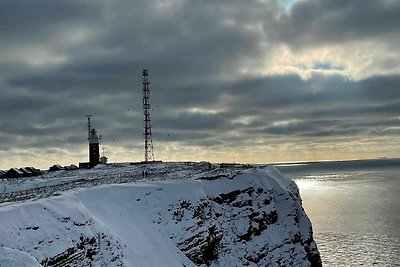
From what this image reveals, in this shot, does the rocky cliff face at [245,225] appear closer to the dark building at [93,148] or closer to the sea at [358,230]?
the sea at [358,230]

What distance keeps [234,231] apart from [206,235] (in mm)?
6556

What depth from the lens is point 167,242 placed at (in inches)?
1451

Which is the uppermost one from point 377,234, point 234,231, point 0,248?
point 0,248

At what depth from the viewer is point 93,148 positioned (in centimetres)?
8456

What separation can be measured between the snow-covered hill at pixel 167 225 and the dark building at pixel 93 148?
36.3 metres

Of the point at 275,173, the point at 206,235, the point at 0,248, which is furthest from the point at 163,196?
the point at 275,173

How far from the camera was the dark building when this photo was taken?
82.8 m

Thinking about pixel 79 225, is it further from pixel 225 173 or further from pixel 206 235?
pixel 225 173

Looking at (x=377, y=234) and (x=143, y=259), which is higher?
(x=143, y=259)

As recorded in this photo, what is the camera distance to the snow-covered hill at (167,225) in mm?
26237

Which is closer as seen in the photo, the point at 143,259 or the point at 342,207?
the point at 143,259

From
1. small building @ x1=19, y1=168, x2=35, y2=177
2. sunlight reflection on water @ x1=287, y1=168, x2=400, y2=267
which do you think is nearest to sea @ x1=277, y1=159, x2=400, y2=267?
sunlight reflection on water @ x1=287, y1=168, x2=400, y2=267

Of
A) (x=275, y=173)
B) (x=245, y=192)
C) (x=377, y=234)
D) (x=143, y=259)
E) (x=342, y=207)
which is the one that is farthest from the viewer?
(x=342, y=207)

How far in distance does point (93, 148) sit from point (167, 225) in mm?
49522
